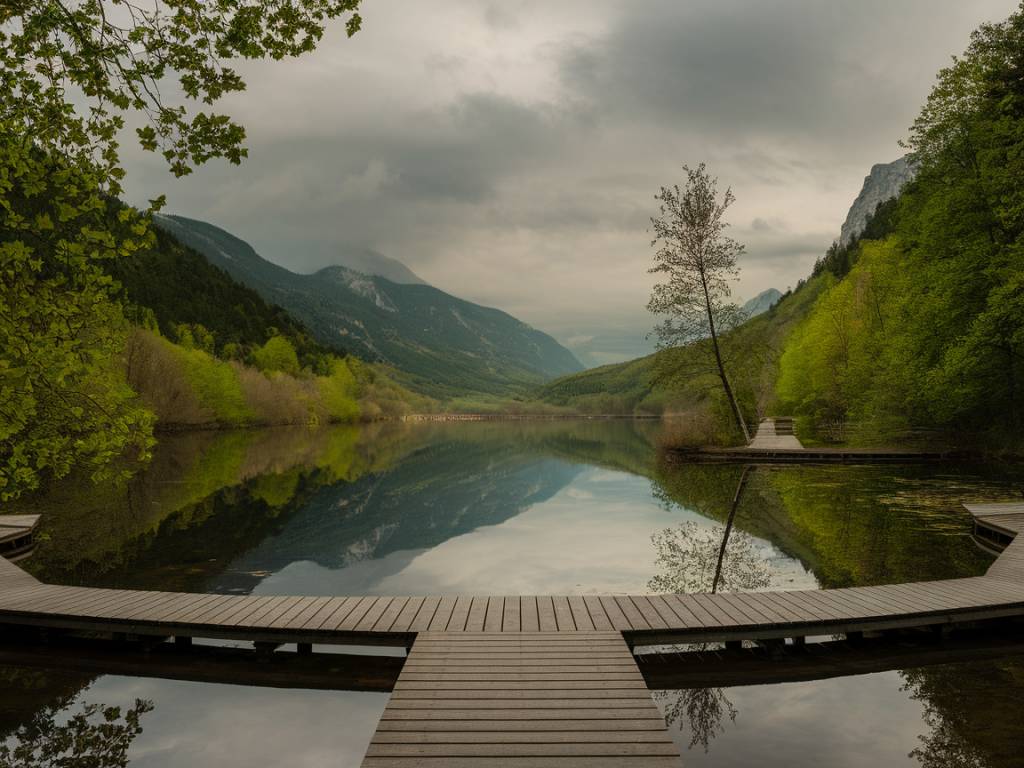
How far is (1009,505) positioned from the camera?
18.6m

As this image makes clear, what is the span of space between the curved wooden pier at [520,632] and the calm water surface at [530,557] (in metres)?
0.83

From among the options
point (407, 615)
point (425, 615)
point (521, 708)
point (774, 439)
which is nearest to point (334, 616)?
point (407, 615)

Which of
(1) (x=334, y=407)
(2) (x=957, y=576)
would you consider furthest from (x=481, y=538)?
(1) (x=334, y=407)

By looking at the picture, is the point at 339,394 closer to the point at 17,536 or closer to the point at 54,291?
the point at 17,536

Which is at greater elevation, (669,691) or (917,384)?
(917,384)

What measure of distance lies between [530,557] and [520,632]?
901 cm

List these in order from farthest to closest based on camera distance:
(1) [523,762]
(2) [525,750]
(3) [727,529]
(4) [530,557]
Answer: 1. (3) [727,529]
2. (4) [530,557]
3. (2) [525,750]
4. (1) [523,762]

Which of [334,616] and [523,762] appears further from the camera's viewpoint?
[334,616]

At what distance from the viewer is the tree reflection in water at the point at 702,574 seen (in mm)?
8227

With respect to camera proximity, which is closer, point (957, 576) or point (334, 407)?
point (957, 576)

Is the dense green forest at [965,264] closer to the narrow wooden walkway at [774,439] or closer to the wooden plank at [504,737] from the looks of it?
the narrow wooden walkway at [774,439]

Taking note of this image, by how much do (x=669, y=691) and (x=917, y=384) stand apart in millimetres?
30999

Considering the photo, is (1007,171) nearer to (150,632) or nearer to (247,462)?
(150,632)

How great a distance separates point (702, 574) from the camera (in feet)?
49.2
